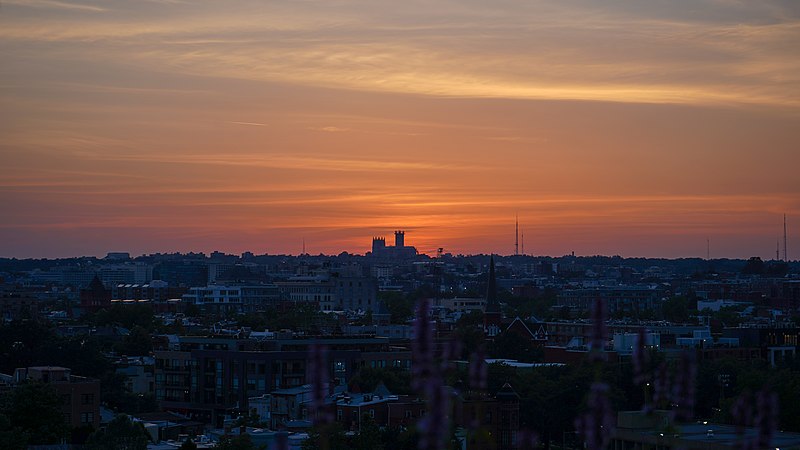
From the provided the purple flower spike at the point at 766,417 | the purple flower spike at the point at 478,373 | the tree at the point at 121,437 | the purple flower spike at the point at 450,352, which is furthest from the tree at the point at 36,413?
the purple flower spike at the point at 766,417

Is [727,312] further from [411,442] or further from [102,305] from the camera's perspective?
[411,442]

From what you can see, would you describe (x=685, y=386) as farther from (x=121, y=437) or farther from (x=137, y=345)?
(x=137, y=345)

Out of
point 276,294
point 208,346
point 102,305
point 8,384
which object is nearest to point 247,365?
point 208,346

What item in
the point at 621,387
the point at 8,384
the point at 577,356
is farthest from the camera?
the point at 577,356

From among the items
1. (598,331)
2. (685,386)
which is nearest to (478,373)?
(598,331)

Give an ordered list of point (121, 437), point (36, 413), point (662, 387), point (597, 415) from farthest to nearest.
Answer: point (36, 413) < point (121, 437) < point (662, 387) < point (597, 415)

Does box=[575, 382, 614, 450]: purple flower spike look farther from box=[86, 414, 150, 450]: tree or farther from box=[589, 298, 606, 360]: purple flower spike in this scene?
box=[86, 414, 150, 450]: tree
